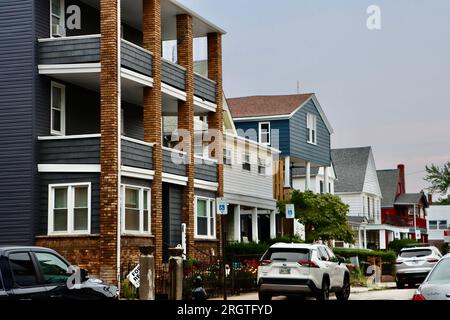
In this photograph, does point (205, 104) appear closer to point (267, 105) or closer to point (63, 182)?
point (63, 182)

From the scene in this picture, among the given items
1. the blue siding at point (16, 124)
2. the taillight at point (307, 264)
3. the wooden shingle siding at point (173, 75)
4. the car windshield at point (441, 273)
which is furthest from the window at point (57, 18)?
the car windshield at point (441, 273)

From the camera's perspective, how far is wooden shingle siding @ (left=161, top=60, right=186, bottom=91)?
31641 millimetres

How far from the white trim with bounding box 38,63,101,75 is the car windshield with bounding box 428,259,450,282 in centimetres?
1707

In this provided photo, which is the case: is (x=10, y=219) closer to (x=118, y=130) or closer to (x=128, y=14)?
(x=118, y=130)

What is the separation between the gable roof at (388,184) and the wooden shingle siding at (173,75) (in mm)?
55844

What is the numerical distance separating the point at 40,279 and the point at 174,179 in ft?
62.2

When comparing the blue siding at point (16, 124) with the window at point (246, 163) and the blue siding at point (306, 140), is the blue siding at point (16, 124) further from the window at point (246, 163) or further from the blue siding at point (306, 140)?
the blue siding at point (306, 140)

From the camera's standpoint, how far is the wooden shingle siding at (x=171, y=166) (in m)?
31.4

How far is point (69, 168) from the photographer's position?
89.0 ft

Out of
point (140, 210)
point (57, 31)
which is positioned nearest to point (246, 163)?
point (140, 210)

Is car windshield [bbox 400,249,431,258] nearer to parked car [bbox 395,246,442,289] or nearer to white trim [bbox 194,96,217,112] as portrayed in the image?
parked car [bbox 395,246,442,289]

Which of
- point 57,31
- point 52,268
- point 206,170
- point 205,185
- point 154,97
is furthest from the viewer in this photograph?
point 206,170

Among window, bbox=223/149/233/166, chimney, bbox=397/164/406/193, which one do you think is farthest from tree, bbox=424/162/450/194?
window, bbox=223/149/233/166
